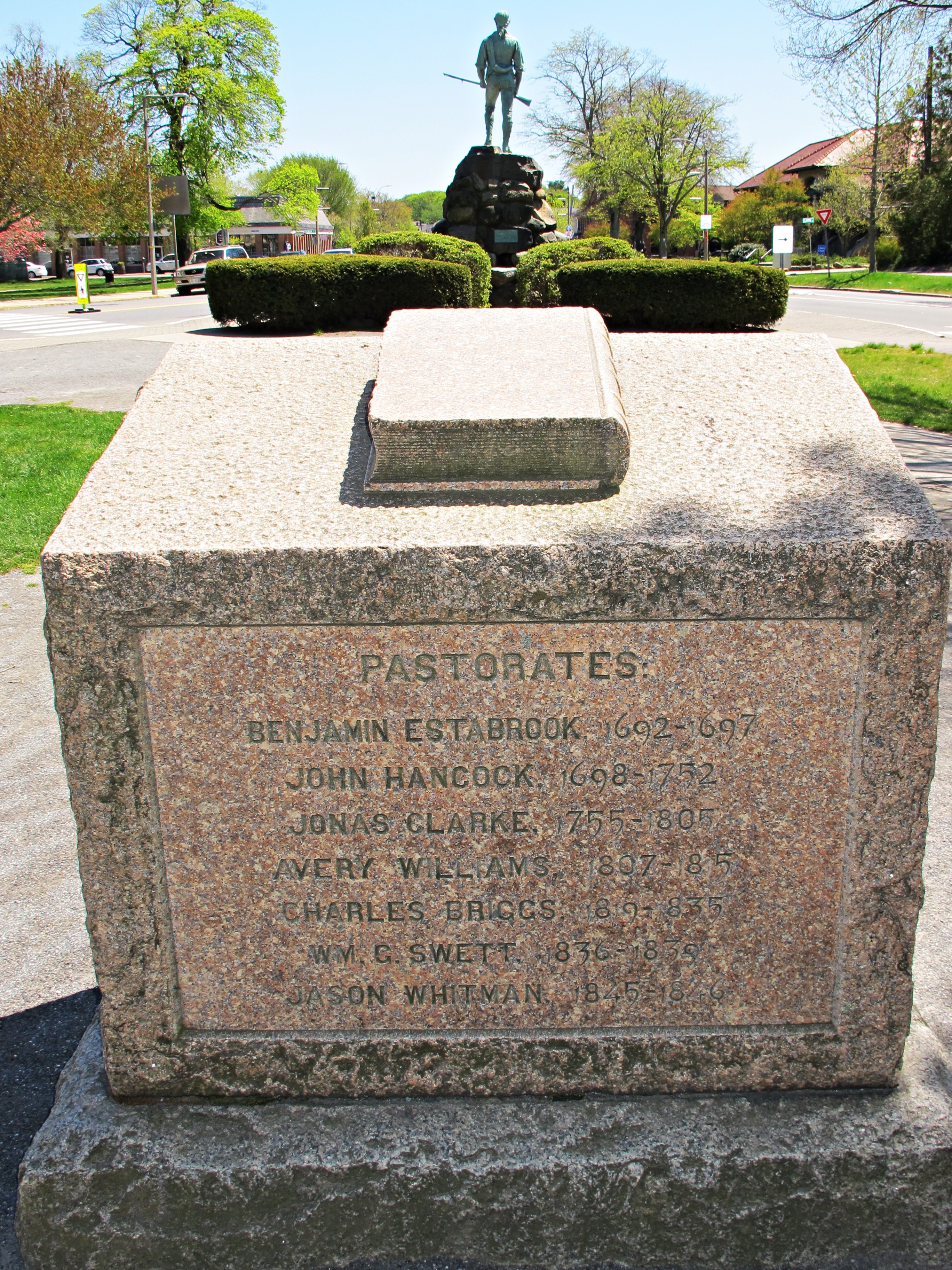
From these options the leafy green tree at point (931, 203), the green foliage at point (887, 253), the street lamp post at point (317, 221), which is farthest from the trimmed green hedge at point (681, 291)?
the green foliage at point (887, 253)

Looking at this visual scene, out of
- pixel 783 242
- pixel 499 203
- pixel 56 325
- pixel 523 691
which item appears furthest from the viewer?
pixel 56 325

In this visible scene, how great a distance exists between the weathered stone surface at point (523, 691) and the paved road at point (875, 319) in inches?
549

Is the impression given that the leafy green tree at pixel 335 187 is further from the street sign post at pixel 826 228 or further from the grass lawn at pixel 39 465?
the grass lawn at pixel 39 465

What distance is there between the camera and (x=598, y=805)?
6.46 ft

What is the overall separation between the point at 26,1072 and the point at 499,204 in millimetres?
17527

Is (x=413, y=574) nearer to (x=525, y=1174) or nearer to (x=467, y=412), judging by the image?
(x=467, y=412)

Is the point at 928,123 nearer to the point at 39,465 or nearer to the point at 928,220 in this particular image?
the point at 928,220

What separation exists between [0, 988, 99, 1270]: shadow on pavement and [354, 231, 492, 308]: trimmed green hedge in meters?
10.9

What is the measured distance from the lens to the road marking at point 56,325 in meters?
22.6

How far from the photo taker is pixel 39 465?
891 centimetres

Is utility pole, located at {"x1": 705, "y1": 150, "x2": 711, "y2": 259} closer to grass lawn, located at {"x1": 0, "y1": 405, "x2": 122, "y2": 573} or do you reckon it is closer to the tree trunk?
the tree trunk

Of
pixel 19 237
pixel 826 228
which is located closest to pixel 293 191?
pixel 19 237

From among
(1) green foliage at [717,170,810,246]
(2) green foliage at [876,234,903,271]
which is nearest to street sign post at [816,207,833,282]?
(1) green foliage at [717,170,810,246]

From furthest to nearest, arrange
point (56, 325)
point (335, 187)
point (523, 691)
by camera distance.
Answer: point (335, 187) < point (56, 325) < point (523, 691)
